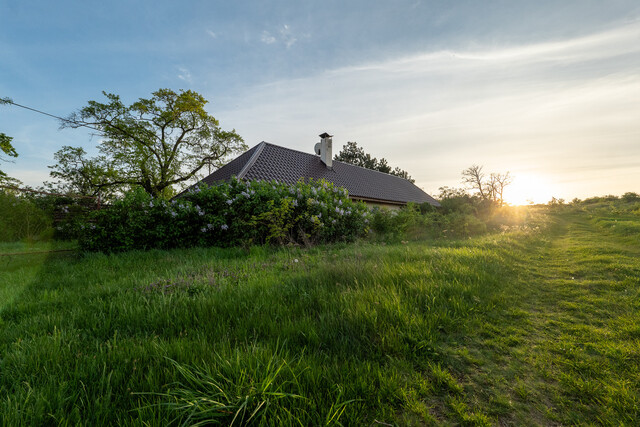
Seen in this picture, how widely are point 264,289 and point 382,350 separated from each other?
1.91m

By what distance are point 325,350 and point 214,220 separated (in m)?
6.80

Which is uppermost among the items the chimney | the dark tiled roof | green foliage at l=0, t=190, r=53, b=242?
the chimney

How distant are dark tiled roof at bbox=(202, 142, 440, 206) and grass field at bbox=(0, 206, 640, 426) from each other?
381 inches

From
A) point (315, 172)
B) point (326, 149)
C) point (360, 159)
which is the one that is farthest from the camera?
point (360, 159)

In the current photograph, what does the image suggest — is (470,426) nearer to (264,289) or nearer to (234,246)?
(264,289)

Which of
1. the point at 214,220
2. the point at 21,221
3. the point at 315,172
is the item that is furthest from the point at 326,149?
the point at 21,221

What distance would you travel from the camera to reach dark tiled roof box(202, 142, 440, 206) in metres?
15.5

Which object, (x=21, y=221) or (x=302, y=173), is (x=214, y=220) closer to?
(x=21, y=221)

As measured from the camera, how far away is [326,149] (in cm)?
2105

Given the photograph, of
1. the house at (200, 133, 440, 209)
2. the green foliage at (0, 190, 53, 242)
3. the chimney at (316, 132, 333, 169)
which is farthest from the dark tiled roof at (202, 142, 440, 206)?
the green foliage at (0, 190, 53, 242)

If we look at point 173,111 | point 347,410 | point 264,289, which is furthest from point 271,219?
point 173,111

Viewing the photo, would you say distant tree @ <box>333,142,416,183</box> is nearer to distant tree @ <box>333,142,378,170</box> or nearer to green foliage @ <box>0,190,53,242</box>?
distant tree @ <box>333,142,378,170</box>

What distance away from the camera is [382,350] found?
2133 millimetres

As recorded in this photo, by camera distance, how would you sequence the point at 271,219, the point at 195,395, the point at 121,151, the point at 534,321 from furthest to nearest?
the point at 121,151 < the point at 271,219 < the point at 534,321 < the point at 195,395
